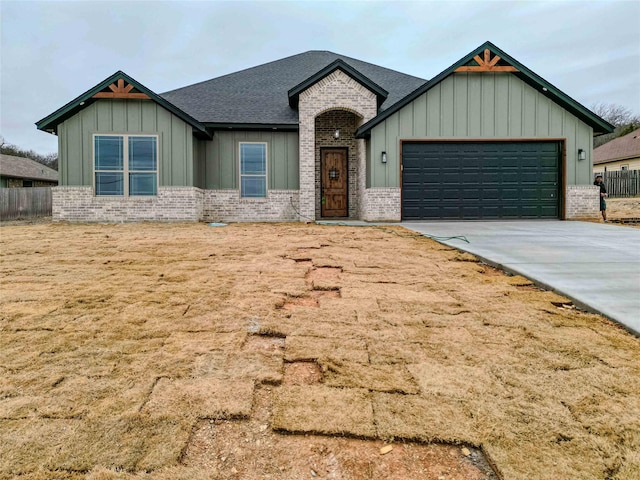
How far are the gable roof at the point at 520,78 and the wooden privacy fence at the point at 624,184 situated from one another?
12154 millimetres

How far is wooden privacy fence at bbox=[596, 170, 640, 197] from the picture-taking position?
71.4 ft

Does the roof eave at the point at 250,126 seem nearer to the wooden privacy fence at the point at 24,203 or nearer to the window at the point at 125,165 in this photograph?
the window at the point at 125,165

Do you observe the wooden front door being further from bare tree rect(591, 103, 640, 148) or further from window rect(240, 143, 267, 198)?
bare tree rect(591, 103, 640, 148)

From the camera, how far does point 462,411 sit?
1909 mm

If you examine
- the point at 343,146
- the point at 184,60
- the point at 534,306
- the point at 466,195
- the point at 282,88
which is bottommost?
the point at 534,306

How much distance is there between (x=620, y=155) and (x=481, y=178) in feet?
78.3

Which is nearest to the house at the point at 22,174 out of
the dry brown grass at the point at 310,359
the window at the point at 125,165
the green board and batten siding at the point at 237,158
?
the window at the point at 125,165

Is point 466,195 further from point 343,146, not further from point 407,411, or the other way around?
point 407,411

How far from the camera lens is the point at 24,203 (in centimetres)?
1725

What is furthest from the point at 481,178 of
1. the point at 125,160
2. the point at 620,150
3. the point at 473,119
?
the point at 620,150

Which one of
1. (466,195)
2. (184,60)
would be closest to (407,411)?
(466,195)

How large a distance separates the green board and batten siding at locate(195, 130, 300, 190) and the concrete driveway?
676cm

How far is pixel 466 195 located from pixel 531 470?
11.8 meters

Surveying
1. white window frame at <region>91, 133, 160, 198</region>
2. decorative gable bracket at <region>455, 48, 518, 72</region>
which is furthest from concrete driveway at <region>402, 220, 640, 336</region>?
white window frame at <region>91, 133, 160, 198</region>
